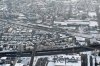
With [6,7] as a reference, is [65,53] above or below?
below

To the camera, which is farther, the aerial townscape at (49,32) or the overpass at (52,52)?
the overpass at (52,52)

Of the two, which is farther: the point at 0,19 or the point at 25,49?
the point at 0,19

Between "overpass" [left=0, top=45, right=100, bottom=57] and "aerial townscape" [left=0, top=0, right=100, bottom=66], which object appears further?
"overpass" [left=0, top=45, right=100, bottom=57]

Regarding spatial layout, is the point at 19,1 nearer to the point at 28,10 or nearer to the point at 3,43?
the point at 28,10

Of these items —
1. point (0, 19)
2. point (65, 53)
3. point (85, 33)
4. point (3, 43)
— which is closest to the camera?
point (65, 53)

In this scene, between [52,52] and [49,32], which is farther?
[49,32]

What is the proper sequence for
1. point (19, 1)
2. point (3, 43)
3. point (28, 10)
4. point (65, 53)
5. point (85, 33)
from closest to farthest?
point (65, 53)
point (3, 43)
point (85, 33)
point (28, 10)
point (19, 1)

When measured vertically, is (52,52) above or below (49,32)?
below

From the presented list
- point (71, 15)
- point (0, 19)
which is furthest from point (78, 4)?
point (0, 19)
